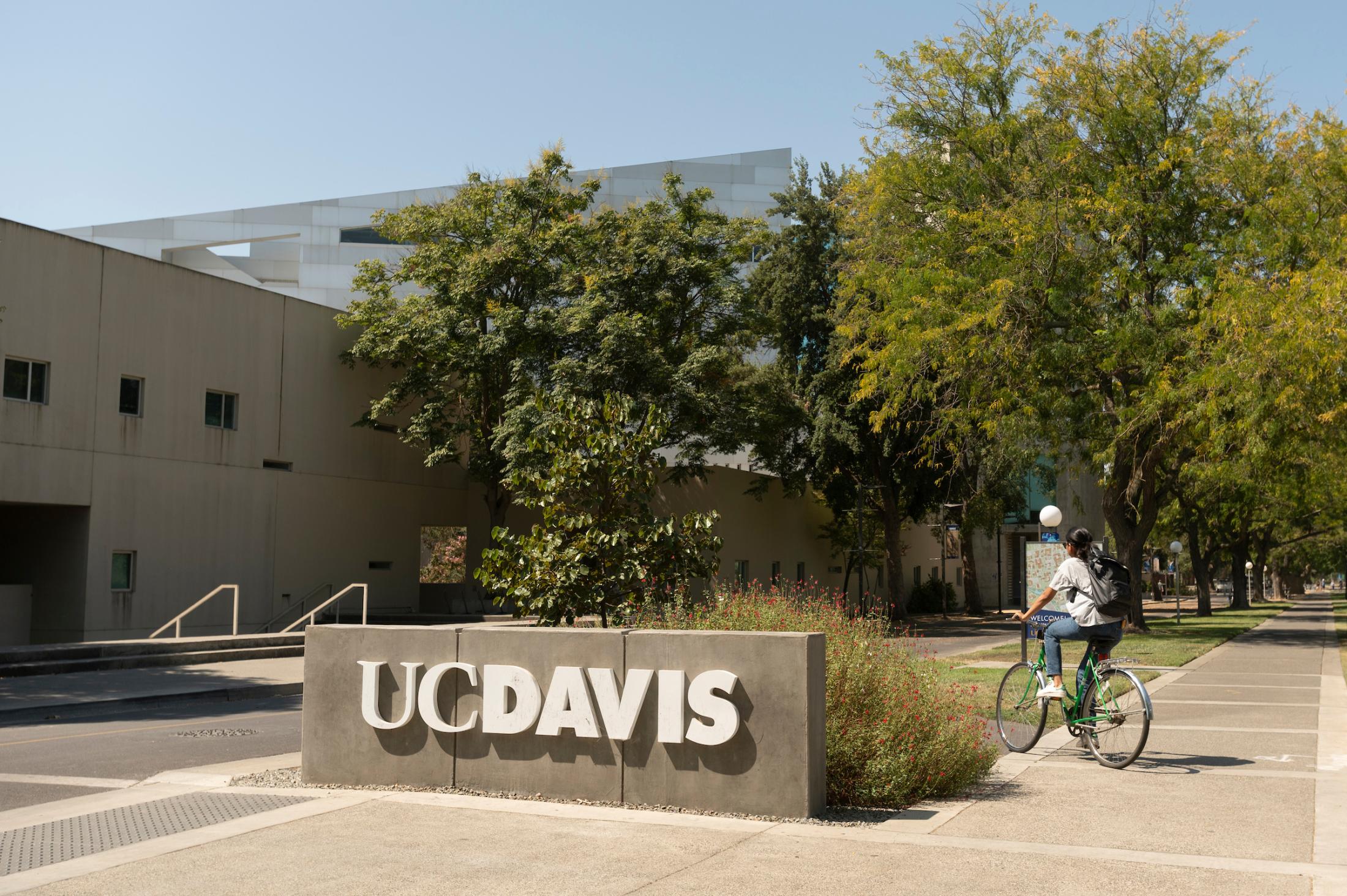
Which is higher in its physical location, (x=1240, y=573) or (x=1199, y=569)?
(x=1199, y=569)

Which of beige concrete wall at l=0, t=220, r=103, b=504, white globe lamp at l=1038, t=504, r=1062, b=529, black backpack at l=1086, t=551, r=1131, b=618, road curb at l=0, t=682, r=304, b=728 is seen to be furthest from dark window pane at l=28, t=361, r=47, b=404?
black backpack at l=1086, t=551, r=1131, b=618

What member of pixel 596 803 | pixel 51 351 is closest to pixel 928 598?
pixel 51 351

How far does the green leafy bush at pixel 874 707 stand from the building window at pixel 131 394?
21304 millimetres

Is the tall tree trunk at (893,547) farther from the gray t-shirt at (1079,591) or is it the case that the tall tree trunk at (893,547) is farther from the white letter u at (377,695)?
the white letter u at (377,695)

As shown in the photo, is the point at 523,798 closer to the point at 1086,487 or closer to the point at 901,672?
the point at 901,672

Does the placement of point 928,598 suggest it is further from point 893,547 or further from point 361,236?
point 361,236

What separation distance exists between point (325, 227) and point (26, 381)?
38258 millimetres

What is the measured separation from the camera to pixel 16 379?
82.0 feet

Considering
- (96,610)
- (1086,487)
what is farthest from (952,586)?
(96,610)

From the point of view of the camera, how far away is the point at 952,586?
209 ft

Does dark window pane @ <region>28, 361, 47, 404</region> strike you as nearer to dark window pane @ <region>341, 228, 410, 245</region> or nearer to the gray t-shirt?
the gray t-shirt

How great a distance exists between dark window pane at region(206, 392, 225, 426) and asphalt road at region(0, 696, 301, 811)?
14592 millimetres

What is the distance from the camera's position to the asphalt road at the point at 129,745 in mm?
9883

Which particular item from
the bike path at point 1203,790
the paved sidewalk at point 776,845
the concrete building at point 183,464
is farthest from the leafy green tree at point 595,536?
the concrete building at point 183,464
